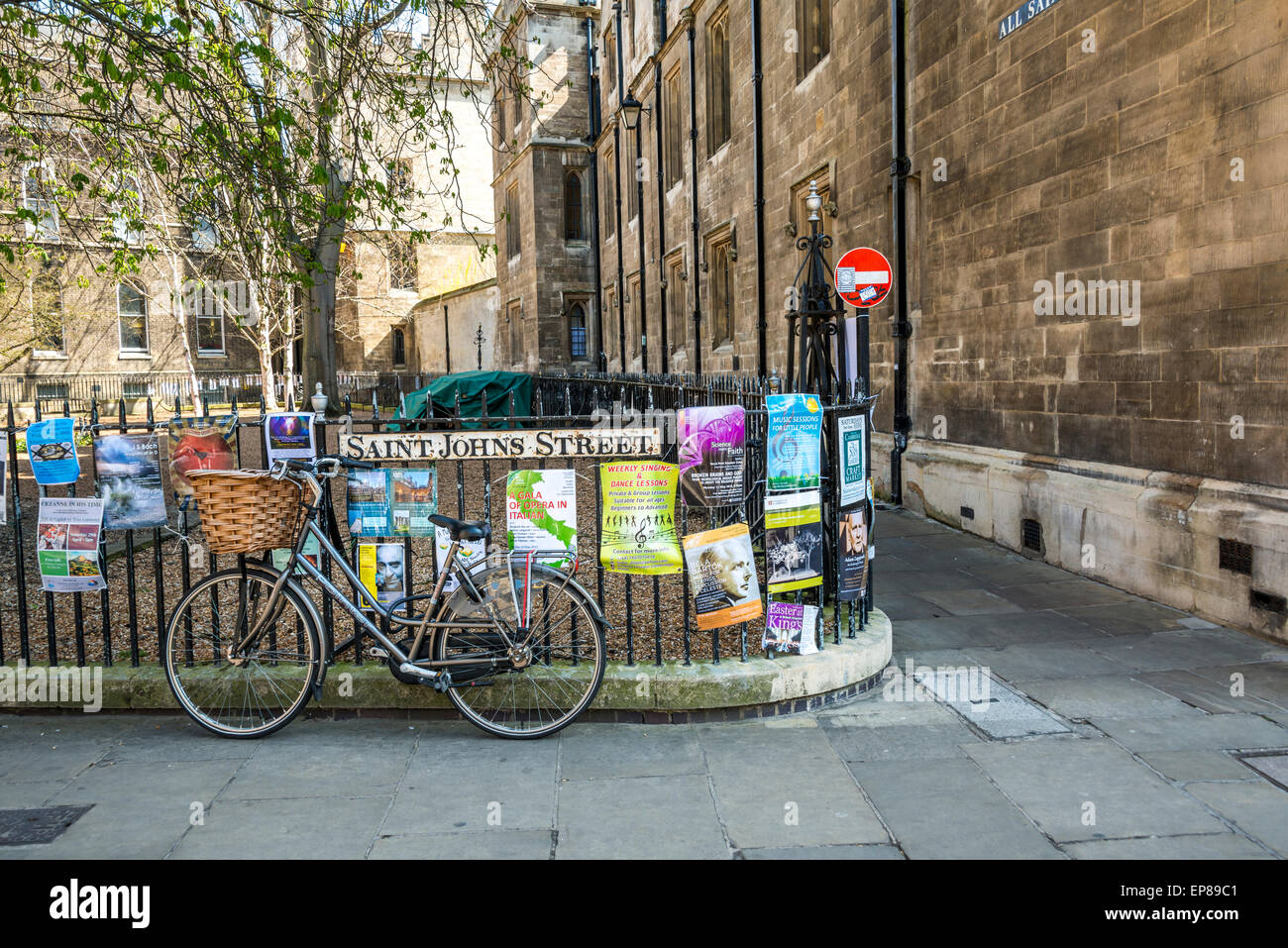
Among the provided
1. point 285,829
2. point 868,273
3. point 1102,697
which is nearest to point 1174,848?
point 1102,697

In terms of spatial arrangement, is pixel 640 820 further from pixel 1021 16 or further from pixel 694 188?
pixel 694 188

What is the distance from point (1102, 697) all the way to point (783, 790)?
209 centimetres

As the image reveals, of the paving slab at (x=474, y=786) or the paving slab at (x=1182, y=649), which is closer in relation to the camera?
the paving slab at (x=474, y=786)

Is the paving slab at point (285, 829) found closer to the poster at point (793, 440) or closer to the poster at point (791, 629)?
the poster at point (791, 629)

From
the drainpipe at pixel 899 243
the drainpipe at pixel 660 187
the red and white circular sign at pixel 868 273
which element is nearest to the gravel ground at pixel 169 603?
the drainpipe at pixel 899 243

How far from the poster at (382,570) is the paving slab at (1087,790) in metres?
2.72

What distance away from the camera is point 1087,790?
376 centimetres

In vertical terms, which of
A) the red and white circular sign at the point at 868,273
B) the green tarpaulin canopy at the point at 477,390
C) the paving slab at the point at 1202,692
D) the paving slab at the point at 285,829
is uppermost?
the red and white circular sign at the point at 868,273

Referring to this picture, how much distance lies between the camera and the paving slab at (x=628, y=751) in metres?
4.00

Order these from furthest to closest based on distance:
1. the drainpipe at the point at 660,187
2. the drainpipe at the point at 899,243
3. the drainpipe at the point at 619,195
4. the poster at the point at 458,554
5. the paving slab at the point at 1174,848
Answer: the drainpipe at the point at 619,195
the drainpipe at the point at 660,187
the drainpipe at the point at 899,243
the poster at the point at 458,554
the paving slab at the point at 1174,848

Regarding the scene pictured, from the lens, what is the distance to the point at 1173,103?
681 centimetres
